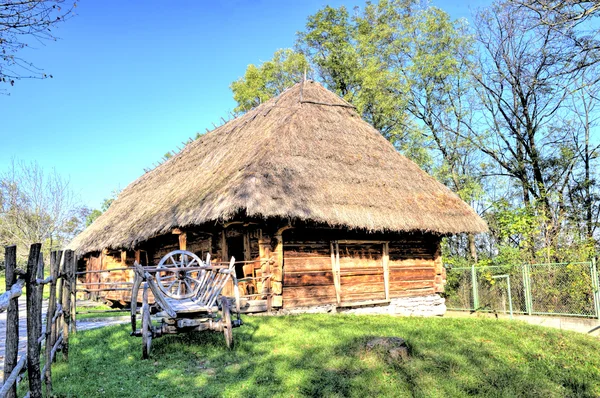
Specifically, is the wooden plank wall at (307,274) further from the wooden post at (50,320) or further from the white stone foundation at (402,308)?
the wooden post at (50,320)

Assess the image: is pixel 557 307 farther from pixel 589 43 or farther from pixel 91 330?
pixel 91 330

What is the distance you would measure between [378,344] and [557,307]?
778 cm

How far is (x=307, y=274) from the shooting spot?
33.2ft

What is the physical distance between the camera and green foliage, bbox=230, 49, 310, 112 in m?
24.1

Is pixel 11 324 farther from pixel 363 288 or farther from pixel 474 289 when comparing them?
pixel 474 289

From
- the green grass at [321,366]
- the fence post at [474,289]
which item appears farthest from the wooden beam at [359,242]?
the fence post at [474,289]

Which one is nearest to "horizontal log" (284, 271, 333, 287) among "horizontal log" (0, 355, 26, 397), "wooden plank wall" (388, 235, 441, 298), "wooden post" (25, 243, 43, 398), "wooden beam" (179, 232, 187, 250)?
"wooden plank wall" (388, 235, 441, 298)

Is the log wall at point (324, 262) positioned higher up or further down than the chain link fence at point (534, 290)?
higher up

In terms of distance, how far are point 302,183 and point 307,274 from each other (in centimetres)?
209

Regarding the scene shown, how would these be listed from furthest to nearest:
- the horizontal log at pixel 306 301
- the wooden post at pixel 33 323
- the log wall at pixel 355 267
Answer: the log wall at pixel 355 267 → the horizontal log at pixel 306 301 → the wooden post at pixel 33 323

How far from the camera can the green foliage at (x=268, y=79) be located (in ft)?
79.2

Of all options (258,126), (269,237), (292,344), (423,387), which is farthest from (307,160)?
(423,387)

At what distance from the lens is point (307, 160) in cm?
1063

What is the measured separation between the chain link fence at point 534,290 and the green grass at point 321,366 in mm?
4001
